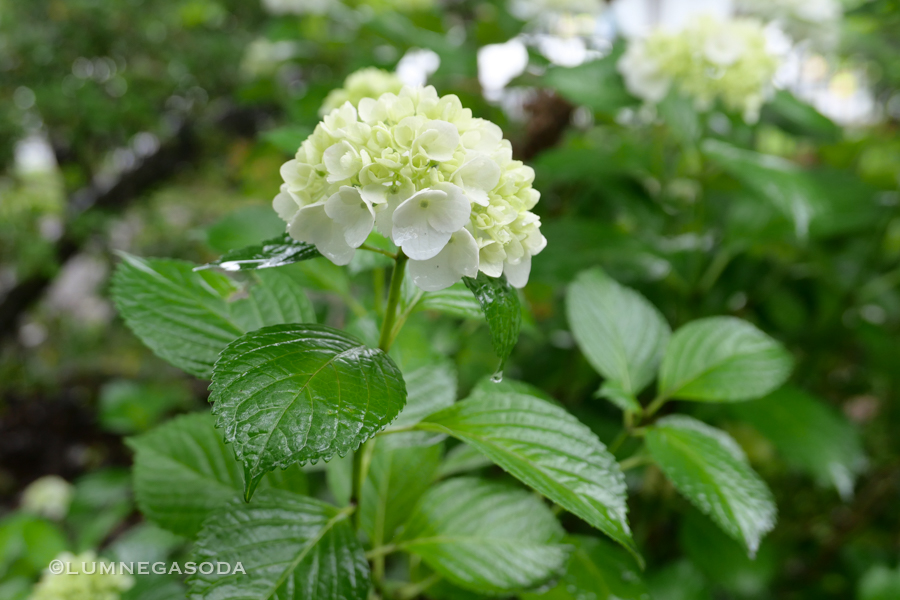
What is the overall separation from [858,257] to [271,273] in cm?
104

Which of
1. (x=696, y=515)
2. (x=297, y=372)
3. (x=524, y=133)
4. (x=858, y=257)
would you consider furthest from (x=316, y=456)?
(x=524, y=133)

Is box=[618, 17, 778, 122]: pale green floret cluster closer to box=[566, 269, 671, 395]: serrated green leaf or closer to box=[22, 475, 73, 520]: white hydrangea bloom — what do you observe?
box=[566, 269, 671, 395]: serrated green leaf

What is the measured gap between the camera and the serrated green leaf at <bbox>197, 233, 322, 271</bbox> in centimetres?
32

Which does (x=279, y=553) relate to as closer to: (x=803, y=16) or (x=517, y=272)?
(x=517, y=272)

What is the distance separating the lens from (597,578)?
0.46 metres

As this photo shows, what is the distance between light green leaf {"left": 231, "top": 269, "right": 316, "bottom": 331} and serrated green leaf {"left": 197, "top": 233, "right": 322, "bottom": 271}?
7cm

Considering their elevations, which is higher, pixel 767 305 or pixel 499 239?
pixel 499 239

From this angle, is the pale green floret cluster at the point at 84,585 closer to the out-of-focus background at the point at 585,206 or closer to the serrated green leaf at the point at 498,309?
the out-of-focus background at the point at 585,206

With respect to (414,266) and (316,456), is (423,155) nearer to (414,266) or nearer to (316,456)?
(414,266)

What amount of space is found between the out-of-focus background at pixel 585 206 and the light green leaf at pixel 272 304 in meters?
0.07

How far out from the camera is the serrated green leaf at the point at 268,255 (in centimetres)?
32

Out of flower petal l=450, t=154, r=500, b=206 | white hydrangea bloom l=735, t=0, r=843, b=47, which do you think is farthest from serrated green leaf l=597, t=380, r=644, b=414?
white hydrangea bloom l=735, t=0, r=843, b=47

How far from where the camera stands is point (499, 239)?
0.32 meters

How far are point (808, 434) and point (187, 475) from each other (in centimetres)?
79
